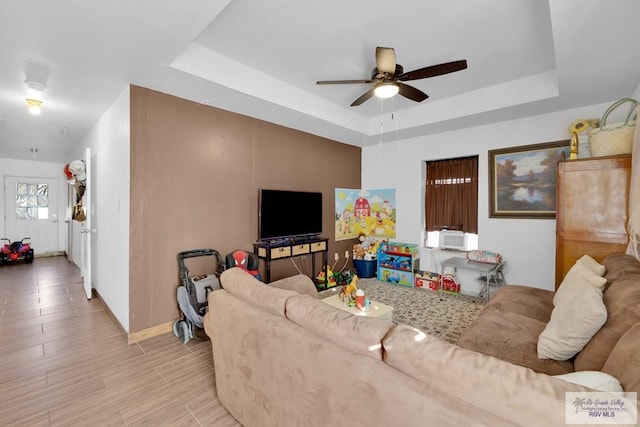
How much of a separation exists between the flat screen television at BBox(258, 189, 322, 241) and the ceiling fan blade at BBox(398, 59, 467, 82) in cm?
225

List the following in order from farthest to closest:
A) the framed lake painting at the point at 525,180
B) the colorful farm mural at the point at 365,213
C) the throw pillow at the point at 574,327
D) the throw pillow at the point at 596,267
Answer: the colorful farm mural at the point at 365,213 → the framed lake painting at the point at 525,180 → the throw pillow at the point at 596,267 → the throw pillow at the point at 574,327

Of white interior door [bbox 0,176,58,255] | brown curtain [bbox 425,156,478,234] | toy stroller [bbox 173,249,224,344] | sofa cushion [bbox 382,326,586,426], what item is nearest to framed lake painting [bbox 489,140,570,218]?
brown curtain [bbox 425,156,478,234]

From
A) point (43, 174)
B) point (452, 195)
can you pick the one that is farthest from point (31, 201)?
point (452, 195)

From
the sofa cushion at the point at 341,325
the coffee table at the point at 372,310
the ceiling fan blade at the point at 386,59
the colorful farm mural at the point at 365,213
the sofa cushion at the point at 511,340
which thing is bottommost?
the coffee table at the point at 372,310

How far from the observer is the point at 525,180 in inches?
149

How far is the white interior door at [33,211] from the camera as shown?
656 cm

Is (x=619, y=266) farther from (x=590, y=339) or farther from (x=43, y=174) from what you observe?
(x=43, y=174)

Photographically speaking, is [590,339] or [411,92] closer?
[590,339]

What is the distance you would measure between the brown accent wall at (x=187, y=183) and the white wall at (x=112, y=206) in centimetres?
13

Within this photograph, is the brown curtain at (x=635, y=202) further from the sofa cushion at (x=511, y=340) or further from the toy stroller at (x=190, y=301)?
the toy stroller at (x=190, y=301)

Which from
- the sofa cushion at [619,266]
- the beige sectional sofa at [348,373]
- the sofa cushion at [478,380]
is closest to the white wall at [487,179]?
the sofa cushion at [619,266]

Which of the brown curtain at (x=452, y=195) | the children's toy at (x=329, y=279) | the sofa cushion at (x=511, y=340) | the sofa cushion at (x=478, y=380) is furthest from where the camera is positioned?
the children's toy at (x=329, y=279)

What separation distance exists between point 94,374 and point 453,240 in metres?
4.60

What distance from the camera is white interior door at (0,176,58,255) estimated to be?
6.56 meters
